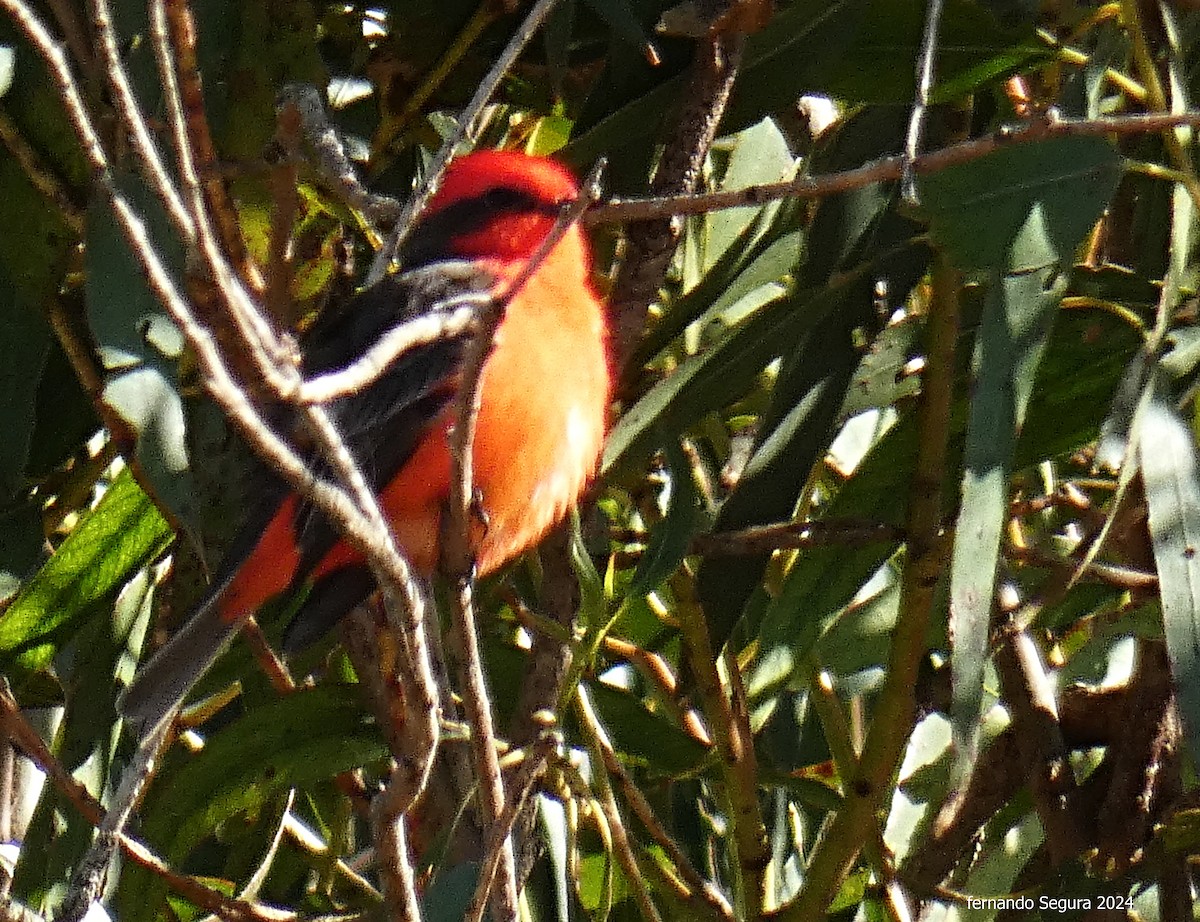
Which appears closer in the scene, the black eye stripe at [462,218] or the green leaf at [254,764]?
the green leaf at [254,764]

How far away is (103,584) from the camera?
10.1 feet

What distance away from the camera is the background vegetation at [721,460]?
2.56 m

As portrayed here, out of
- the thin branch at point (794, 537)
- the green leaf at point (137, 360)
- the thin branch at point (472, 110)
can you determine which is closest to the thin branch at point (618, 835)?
the thin branch at point (794, 537)

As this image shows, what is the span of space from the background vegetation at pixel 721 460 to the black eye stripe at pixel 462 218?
5.2 inches

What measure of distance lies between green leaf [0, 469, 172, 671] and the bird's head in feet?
2.75

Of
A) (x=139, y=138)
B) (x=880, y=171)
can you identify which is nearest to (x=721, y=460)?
(x=880, y=171)

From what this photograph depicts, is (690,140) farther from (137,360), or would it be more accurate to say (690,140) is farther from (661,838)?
(661,838)

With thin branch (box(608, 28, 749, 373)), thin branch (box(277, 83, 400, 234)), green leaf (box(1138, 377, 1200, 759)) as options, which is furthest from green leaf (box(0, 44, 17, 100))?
green leaf (box(1138, 377, 1200, 759))

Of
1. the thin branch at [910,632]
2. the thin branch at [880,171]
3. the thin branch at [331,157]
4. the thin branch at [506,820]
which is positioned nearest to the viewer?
the thin branch at [880,171]

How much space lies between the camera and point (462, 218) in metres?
3.63

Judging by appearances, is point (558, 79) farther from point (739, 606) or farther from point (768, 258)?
point (739, 606)

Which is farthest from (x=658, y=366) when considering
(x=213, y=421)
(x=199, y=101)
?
(x=199, y=101)

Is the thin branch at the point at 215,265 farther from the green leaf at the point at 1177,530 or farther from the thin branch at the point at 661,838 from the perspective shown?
the thin branch at the point at 661,838

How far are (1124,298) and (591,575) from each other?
106cm
